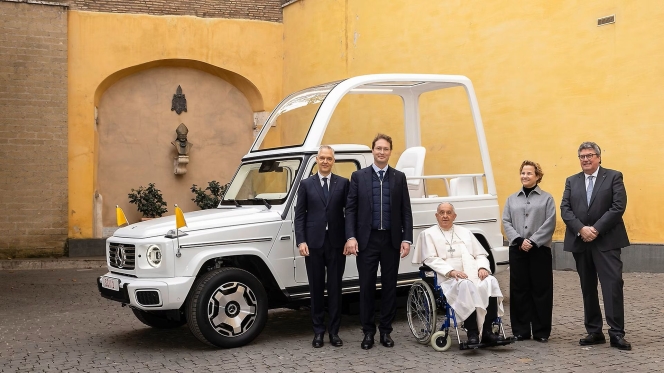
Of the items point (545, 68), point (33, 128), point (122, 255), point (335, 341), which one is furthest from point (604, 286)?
point (33, 128)

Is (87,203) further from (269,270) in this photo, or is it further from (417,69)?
(269,270)

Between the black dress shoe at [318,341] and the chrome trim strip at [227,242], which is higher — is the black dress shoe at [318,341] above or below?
below

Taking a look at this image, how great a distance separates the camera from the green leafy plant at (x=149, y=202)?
1659 cm

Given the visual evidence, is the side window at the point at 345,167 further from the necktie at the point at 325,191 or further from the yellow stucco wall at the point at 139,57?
the yellow stucco wall at the point at 139,57

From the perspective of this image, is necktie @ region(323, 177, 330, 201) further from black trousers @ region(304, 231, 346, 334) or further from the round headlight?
the round headlight

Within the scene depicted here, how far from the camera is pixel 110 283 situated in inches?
281

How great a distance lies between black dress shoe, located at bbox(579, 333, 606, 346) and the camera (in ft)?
22.2

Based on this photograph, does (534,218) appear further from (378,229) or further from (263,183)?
(263,183)

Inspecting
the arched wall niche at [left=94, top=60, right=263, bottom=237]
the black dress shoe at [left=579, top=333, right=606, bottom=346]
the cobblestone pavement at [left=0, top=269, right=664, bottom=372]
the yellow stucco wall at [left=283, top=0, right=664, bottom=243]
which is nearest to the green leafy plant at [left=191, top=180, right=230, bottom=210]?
the arched wall niche at [left=94, top=60, right=263, bottom=237]

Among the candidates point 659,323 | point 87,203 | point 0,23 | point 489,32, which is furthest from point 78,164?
point 659,323

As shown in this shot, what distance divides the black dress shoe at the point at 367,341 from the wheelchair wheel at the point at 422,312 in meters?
0.44

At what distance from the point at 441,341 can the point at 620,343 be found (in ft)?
4.83

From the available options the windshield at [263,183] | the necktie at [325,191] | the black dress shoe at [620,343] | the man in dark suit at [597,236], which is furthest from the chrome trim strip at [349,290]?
the black dress shoe at [620,343]

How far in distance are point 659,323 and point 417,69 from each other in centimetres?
793
